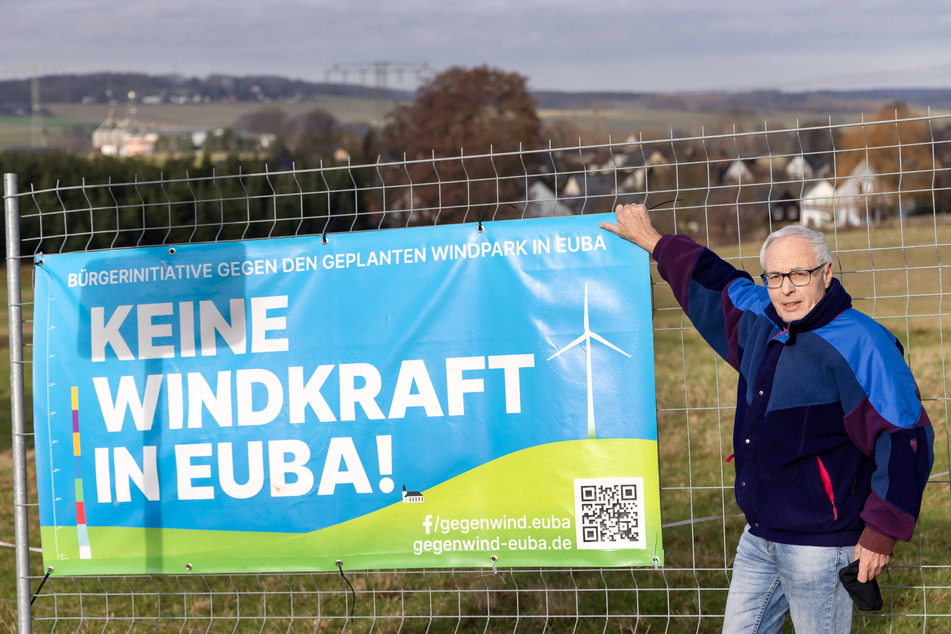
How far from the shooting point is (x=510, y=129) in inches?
2302

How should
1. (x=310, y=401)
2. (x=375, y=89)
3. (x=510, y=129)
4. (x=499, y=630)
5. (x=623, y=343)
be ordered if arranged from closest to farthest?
(x=623, y=343), (x=310, y=401), (x=499, y=630), (x=510, y=129), (x=375, y=89)

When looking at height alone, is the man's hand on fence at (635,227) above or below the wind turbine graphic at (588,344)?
above

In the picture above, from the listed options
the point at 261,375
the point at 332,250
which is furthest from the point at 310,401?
the point at 332,250

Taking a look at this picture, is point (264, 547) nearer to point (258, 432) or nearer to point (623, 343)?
point (258, 432)

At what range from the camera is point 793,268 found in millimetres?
3318

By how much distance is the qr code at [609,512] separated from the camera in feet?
13.9

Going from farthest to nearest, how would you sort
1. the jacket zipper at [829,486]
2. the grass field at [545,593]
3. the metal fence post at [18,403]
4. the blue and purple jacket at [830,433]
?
the grass field at [545,593] → the metal fence post at [18,403] → the jacket zipper at [829,486] → the blue and purple jacket at [830,433]

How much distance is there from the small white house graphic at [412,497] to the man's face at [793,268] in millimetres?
1834

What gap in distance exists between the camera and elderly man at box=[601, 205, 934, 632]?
123 inches

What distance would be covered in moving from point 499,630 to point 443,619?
0.36m

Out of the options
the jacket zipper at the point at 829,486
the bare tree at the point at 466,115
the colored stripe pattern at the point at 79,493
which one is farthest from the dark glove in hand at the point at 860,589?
the bare tree at the point at 466,115

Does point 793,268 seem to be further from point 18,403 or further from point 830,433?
point 18,403

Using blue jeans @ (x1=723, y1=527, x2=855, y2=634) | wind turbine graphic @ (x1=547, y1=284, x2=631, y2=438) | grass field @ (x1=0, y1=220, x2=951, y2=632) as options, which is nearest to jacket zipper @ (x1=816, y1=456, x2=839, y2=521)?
blue jeans @ (x1=723, y1=527, x2=855, y2=634)

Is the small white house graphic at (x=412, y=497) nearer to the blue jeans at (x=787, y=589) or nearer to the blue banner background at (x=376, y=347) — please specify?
the blue banner background at (x=376, y=347)
